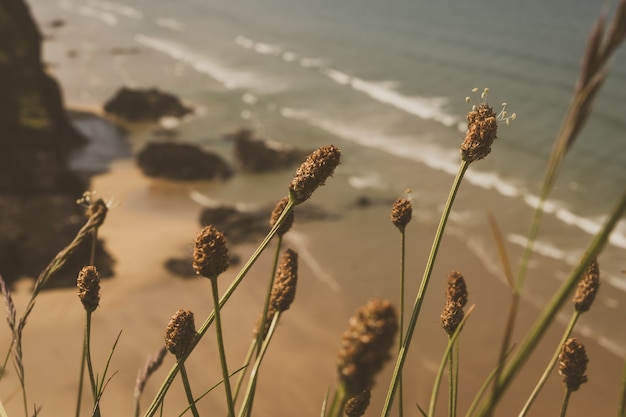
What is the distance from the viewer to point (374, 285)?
11.0 meters

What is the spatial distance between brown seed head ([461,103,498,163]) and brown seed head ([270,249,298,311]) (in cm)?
56

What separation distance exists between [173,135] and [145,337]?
10980 mm

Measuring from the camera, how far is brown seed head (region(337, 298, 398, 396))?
0.69 meters

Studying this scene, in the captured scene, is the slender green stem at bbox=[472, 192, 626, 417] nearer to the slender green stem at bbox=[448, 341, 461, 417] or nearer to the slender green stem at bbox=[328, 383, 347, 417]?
the slender green stem at bbox=[328, 383, 347, 417]

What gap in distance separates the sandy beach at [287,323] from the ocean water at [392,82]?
1.67 m

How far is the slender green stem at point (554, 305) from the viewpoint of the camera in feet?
1.96

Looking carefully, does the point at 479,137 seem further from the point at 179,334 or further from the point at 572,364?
the point at 179,334

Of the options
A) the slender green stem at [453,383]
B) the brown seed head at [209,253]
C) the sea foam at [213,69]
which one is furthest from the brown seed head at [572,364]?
the sea foam at [213,69]

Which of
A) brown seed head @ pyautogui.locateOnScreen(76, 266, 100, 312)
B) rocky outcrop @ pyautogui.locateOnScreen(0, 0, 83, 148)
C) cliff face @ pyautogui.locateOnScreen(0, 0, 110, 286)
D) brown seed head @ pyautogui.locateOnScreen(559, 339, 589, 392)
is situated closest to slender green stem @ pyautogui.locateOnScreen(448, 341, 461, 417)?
brown seed head @ pyautogui.locateOnScreen(559, 339, 589, 392)

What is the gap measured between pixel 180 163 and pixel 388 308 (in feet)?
49.2

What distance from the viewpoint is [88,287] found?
1.44 meters

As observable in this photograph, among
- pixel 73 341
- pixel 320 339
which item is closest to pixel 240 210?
pixel 320 339

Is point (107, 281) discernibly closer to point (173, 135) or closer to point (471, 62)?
point (173, 135)

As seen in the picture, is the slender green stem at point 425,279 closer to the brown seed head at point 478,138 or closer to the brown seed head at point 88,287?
the brown seed head at point 478,138
